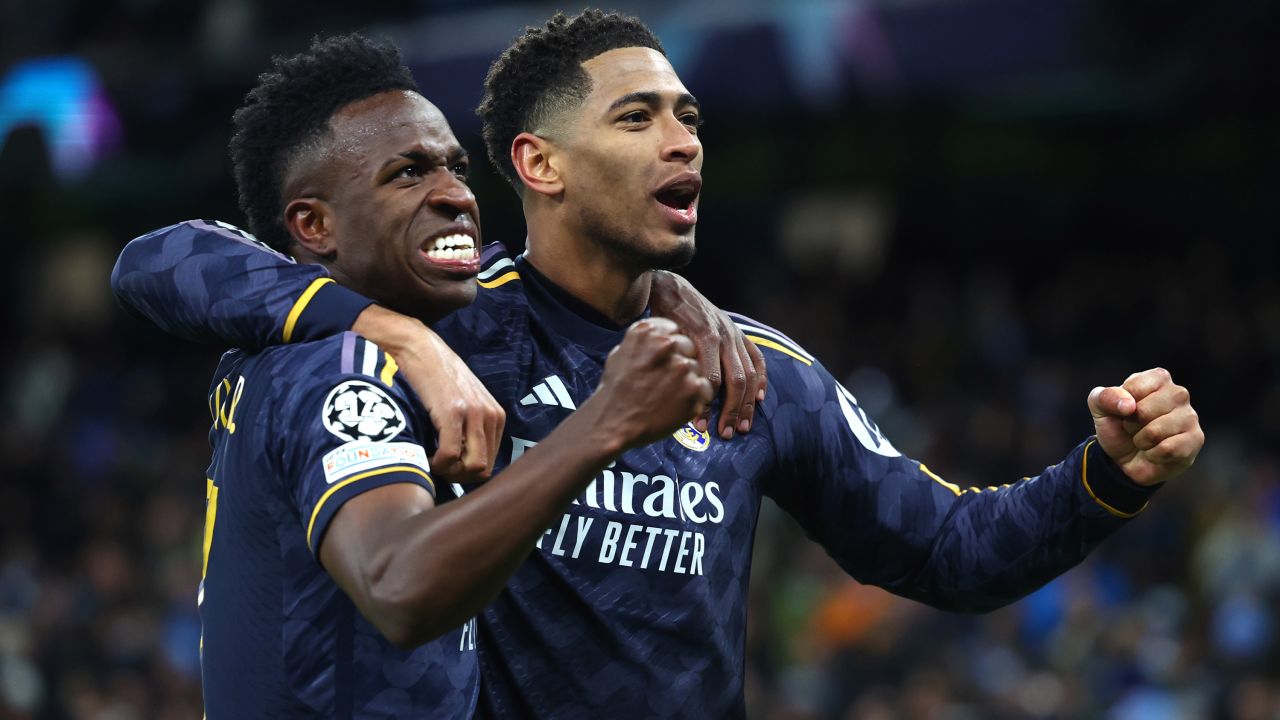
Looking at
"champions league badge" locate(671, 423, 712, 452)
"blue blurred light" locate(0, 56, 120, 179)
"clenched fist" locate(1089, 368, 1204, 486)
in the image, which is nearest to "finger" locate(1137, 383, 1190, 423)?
"clenched fist" locate(1089, 368, 1204, 486)

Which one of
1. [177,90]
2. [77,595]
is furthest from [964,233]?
[77,595]

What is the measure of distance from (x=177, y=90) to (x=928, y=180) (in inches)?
280

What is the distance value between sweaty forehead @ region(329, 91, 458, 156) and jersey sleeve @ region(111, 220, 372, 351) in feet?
0.85

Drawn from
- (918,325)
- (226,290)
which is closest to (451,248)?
(226,290)

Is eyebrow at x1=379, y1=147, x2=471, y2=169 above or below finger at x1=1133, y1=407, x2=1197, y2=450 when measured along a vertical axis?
above

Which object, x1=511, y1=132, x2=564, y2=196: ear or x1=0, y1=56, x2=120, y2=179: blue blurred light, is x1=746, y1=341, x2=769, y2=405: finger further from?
x1=0, y1=56, x2=120, y2=179: blue blurred light

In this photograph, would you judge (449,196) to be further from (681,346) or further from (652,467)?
(681,346)

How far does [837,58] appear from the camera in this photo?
11.9 m

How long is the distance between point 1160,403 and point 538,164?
4.79 ft

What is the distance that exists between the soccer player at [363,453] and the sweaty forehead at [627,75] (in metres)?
0.51

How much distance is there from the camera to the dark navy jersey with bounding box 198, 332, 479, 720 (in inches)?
107

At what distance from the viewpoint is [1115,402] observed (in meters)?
3.28

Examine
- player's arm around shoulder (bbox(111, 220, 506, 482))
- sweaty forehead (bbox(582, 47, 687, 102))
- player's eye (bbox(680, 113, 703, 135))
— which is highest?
sweaty forehead (bbox(582, 47, 687, 102))

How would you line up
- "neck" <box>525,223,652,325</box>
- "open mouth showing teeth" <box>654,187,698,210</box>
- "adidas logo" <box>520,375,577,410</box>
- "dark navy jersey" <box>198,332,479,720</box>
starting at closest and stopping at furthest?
"dark navy jersey" <box>198,332,479,720</box>
"adidas logo" <box>520,375,577,410</box>
"open mouth showing teeth" <box>654,187,698,210</box>
"neck" <box>525,223,652,325</box>
